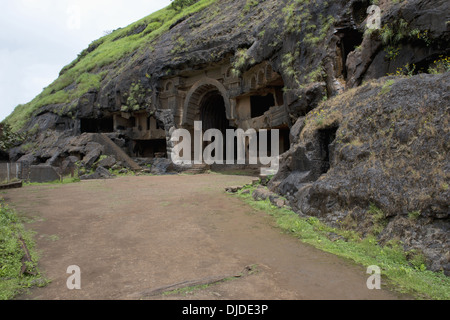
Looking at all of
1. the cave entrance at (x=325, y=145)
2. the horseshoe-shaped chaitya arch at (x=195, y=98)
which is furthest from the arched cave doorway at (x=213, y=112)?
the cave entrance at (x=325, y=145)

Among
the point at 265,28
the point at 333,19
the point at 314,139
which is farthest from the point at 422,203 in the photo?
the point at 265,28

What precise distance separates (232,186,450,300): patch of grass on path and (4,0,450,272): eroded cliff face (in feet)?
0.76

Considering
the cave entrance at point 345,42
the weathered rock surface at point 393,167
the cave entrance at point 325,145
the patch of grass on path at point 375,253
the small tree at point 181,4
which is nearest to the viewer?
the patch of grass on path at point 375,253

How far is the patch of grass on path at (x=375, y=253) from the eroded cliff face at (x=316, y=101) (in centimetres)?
23

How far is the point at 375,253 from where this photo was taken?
14.2 ft

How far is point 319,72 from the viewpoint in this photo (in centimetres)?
1189

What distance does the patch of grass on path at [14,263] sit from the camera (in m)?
3.36

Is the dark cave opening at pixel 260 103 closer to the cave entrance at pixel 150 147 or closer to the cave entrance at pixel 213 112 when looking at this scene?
the cave entrance at pixel 213 112

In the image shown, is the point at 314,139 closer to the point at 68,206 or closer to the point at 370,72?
the point at 370,72

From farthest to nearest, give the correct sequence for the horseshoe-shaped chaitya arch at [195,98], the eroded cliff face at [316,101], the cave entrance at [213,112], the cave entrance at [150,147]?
1. the cave entrance at [150,147]
2. the cave entrance at [213,112]
3. the horseshoe-shaped chaitya arch at [195,98]
4. the eroded cliff face at [316,101]

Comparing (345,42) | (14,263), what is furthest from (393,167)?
(345,42)

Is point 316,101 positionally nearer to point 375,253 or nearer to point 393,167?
point 393,167

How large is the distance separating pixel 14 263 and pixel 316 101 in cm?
1102

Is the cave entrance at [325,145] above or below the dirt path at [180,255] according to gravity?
above
